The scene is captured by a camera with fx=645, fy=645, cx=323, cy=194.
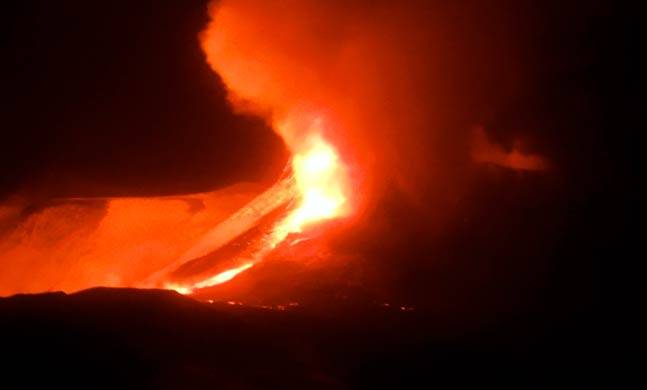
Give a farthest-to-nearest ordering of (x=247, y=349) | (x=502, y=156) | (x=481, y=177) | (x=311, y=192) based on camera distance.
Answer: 1. (x=502, y=156)
2. (x=481, y=177)
3. (x=311, y=192)
4. (x=247, y=349)

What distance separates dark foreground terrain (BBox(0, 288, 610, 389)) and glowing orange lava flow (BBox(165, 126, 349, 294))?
2.45 m

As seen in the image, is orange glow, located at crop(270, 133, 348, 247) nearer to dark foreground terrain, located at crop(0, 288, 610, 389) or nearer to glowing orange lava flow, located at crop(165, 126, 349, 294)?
glowing orange lava flow, located at crop(165, 126, 349, 294)

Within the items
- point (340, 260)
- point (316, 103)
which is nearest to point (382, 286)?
point (340, 260)

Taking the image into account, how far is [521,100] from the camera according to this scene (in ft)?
42.8

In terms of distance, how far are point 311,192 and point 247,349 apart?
5302 millimetres

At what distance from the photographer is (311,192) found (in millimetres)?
11648

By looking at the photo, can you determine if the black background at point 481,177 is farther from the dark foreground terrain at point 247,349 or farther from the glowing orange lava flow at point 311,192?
the glowing orange lava flow at point 311,192

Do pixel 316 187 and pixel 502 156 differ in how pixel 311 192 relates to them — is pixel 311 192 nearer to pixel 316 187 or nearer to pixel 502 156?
pixel 316 187

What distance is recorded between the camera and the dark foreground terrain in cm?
573

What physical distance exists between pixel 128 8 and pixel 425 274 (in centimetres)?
661

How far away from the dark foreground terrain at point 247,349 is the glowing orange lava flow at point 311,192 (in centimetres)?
245

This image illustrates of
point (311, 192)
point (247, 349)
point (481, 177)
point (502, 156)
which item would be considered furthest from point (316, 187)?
point (247, 349)

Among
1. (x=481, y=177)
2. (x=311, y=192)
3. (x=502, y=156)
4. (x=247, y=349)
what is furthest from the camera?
(x=502, y=156)

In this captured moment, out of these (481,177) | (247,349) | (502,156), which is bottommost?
(247,349)
